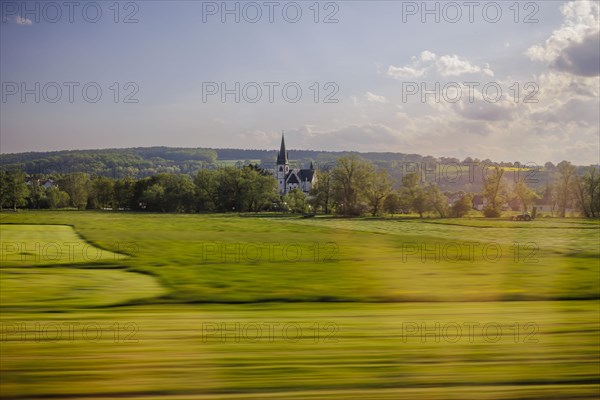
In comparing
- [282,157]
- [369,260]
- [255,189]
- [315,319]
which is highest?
[282,157]

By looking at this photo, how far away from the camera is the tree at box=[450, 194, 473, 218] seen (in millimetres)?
18984

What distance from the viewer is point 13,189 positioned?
86.5ft

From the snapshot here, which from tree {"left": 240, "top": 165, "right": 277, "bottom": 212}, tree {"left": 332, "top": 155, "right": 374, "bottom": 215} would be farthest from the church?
tree {"left": 332, "top": 155, "right": 374, "bottom": 215}

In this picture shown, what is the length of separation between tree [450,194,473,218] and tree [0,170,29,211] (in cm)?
2186

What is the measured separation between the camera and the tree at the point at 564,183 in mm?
17422

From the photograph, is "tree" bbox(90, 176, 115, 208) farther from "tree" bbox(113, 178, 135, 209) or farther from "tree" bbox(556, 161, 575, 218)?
"tree" bbox(556, 161, 575, 218)

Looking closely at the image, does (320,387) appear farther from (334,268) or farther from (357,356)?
(334,268)

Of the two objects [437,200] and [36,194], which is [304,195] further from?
[36,194]

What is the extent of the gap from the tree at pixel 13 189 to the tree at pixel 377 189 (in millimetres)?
19296

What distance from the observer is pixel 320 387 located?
4.69 meters

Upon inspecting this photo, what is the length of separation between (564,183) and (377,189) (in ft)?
42.2

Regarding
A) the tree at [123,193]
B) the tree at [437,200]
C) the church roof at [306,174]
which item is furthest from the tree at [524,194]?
the church roof at [306,174]

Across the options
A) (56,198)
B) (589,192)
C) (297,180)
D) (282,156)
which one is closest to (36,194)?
(56,198)

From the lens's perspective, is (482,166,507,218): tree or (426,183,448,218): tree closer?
(482,166,507,218): tree
